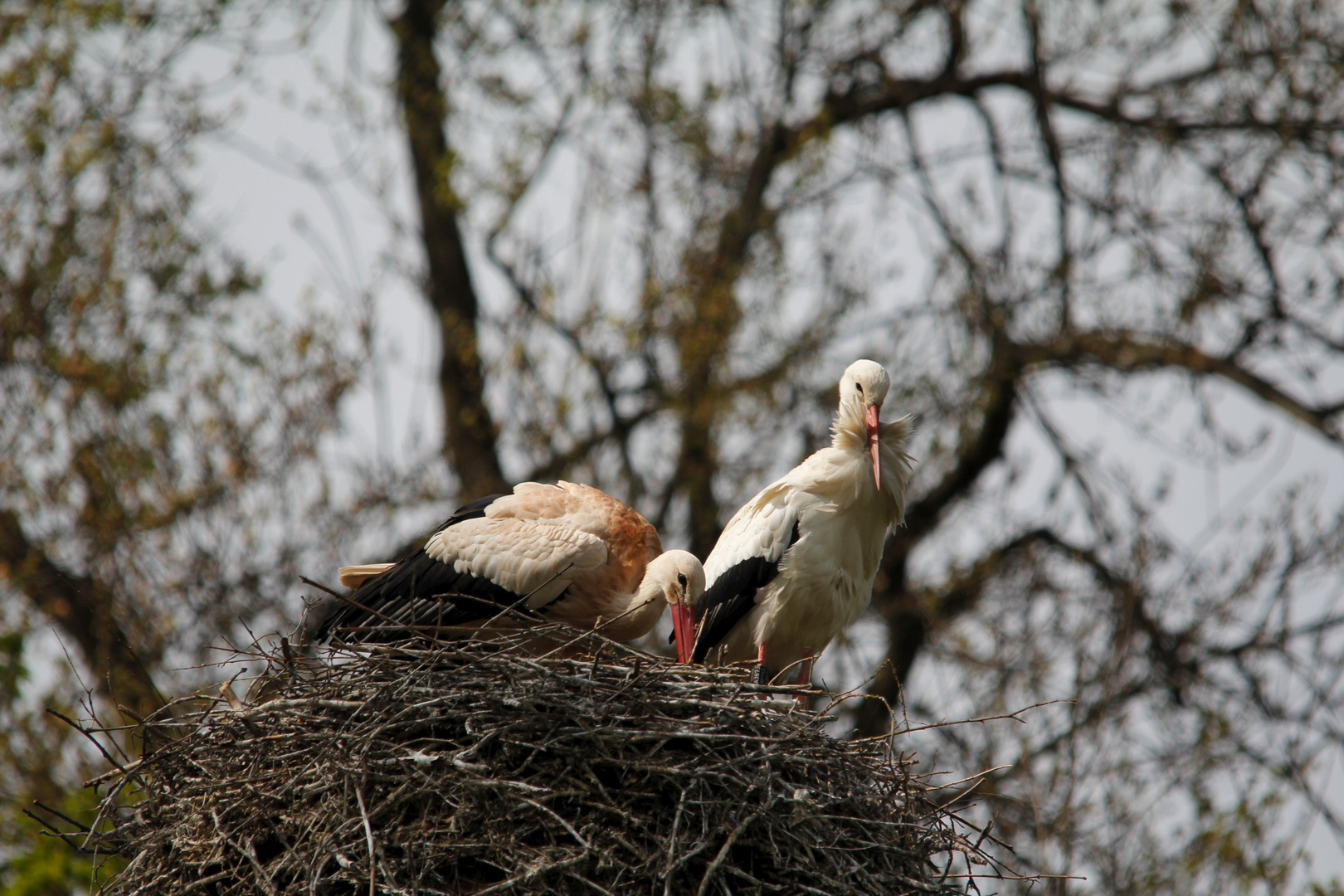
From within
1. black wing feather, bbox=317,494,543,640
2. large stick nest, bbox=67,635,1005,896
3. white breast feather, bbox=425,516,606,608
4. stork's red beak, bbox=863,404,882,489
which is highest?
stork's red beak, bbox=863,404,882,489

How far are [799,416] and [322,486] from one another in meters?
4.18

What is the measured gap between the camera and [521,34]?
12.2m

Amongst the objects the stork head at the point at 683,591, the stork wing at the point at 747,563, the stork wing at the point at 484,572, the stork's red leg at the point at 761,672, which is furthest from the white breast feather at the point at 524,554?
the stork's red leg at the point at 761,672

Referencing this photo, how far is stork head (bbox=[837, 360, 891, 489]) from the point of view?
544 cm

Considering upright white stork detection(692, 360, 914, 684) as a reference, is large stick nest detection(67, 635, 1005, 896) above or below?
below

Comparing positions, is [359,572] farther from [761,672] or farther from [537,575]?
[761,672]

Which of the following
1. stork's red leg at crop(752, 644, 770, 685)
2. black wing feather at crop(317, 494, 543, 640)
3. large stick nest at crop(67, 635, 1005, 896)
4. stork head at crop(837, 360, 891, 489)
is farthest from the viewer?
stork head at crop(837, 360, 891, 489)

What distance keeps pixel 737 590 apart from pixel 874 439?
35.1 inches

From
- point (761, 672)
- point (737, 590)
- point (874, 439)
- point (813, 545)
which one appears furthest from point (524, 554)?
point (874, 439)

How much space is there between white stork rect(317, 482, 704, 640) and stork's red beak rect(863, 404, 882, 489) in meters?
0.90

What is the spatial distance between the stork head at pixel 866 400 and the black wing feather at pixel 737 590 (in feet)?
1.67

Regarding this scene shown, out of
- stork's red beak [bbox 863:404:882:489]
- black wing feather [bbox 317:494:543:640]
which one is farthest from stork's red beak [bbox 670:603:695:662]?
stork's red beak [bbox 863:404:882:489]

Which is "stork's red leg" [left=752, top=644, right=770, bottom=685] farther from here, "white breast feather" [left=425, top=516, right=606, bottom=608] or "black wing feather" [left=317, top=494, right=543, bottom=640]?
"black wing feather" [left=317, top=494, right=543, bottom=640]

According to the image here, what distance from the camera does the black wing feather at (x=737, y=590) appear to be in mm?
5344
